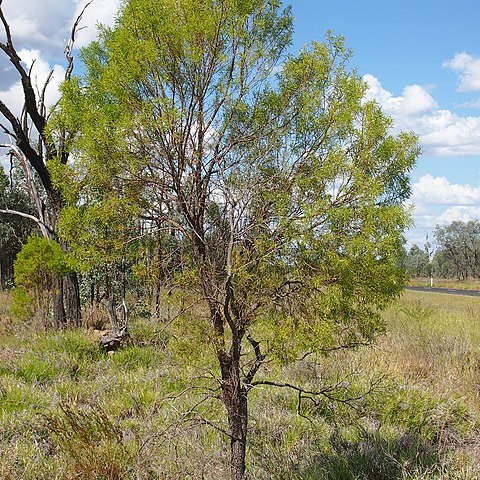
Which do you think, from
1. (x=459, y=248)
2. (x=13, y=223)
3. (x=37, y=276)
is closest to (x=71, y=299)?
(x=37, y=276)

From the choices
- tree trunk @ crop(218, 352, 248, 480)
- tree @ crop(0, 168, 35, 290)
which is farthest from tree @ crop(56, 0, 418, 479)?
tree @ crop(0, 168, 35, 290)

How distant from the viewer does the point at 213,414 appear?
Result: 19.3 feet

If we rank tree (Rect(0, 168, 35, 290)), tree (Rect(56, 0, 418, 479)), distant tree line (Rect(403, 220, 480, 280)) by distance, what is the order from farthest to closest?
distant tree line (Rect(403, 220, 480, 280)) < tree (Rect(0, 168, 35, 290)) < tree (Rect(56, 0, 418, 479))

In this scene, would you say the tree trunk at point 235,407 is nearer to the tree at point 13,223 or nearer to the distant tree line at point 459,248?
the tree at point 13,223

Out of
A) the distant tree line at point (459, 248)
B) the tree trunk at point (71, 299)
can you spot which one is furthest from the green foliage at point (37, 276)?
the distant tree line at point (459, 248)

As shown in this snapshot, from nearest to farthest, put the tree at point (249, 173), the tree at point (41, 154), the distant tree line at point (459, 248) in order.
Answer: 1. the tree at point (249, 173)
2. the tree at point (41, 154)
3. the distant tree line at point (459, 248)

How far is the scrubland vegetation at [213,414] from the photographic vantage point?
4.59 metres

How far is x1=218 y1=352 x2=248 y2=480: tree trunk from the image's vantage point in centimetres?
403

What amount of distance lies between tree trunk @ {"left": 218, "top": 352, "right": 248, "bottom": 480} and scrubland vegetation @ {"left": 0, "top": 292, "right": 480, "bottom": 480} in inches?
6.4

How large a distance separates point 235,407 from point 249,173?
5.56ft

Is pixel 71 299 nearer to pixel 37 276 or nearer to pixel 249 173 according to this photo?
pixel 37 276

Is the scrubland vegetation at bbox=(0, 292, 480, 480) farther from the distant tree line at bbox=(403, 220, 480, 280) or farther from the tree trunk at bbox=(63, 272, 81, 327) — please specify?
the distant tree line at bbox=(403, 220, 480, 280)

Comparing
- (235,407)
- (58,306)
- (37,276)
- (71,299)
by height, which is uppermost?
(37,276)

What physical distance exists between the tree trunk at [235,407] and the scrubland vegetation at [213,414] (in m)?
0.16
